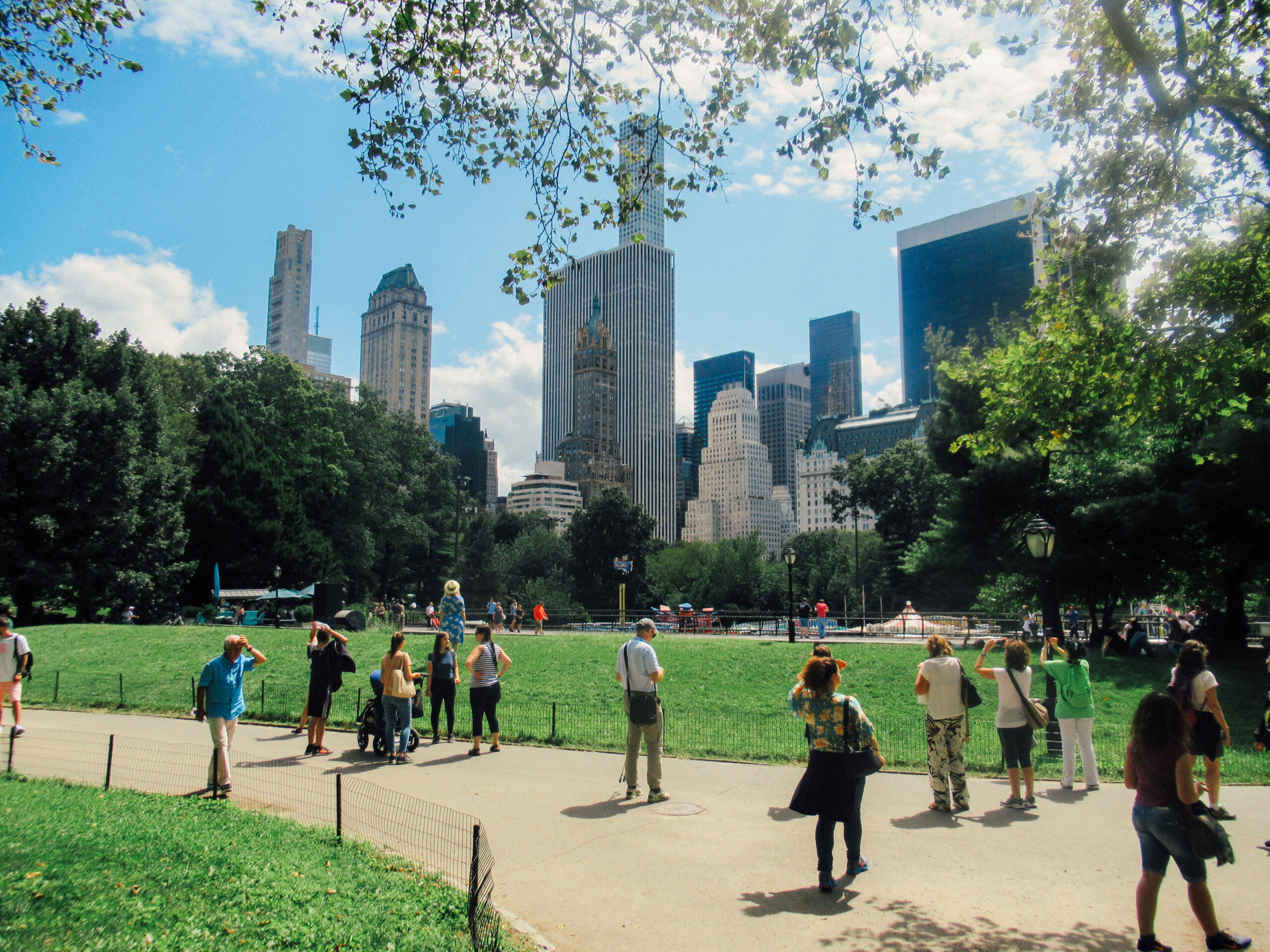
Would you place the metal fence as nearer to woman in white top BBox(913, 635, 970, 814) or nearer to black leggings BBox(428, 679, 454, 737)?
black leggings BBox(428, 679, 454, 737)

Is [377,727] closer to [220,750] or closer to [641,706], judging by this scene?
[220,750]

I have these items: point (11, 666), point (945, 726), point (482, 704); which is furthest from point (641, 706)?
point (11, 666)

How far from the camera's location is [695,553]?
251 feet

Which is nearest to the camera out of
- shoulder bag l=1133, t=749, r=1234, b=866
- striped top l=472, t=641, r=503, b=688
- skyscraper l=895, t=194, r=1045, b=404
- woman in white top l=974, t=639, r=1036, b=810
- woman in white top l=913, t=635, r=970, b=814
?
shoulder bag l=1133, t=749, r=1234, b=866

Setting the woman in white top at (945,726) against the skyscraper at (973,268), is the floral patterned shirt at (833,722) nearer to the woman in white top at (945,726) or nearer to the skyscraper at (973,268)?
the woman in white top at (945,726)

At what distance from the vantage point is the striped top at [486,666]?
1119 cm

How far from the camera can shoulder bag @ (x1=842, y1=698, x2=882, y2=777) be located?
6223mm

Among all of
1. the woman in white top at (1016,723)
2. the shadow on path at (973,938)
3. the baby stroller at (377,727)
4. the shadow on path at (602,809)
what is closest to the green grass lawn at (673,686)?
the baby stroller at (377,727)

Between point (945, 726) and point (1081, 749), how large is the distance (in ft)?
6.93

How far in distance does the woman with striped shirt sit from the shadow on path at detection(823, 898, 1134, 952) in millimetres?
6730

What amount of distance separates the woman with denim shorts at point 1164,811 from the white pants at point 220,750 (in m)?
8.42

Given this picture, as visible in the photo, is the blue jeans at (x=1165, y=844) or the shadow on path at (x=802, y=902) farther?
the shadow on path at (x=802, y=902)

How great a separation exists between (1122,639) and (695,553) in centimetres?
5017

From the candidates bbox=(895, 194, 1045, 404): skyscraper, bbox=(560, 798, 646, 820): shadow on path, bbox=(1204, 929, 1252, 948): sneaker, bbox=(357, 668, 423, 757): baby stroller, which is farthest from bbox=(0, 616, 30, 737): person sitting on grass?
bbox=(895, 194, 1045, 404): skyscraper
